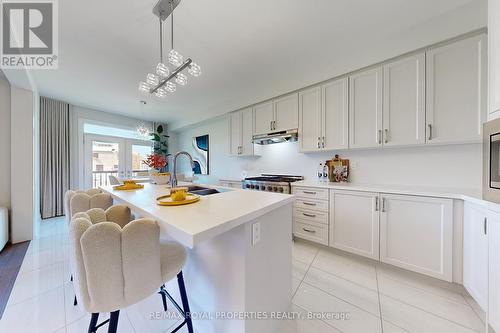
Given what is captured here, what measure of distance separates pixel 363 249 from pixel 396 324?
2.70ft

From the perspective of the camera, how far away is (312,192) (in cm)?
253

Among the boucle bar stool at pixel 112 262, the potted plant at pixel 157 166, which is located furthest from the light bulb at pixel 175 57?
the boucle bar stool at pixel 112 262

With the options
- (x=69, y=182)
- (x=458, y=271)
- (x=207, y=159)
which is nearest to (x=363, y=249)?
(x=458, y=271)

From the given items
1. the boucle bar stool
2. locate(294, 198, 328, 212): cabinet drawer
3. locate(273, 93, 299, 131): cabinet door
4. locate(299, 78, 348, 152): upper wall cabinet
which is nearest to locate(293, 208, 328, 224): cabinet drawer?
locate(294, 198, 328, 212): cabinet drawer

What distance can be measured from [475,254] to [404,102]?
1537 millimetres

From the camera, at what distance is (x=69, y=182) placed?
168 inches

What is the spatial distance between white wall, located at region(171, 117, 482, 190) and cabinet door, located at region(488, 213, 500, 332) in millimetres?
1002

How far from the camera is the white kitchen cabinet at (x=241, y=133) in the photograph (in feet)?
12.1

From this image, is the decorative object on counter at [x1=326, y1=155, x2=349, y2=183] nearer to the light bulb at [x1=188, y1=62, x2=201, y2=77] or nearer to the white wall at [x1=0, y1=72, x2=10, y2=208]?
the light bulb at [x1=188, y1=62, x2=201, y2=77]

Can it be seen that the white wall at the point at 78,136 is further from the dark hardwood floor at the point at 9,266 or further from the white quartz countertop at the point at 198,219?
the white quartz countertop at the point at 198,219

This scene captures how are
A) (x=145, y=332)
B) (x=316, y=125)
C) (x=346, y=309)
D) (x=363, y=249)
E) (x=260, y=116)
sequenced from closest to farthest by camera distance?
(x=145, y=332) < (x=346, y=309) < (x=363, y=249) < (x=316, y=125) < (x=260, y=116)

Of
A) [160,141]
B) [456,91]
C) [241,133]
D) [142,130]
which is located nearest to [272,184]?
[241,133]

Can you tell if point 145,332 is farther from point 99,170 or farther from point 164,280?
point 99,170

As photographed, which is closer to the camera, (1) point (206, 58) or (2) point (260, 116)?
(1) point (206, 58)
